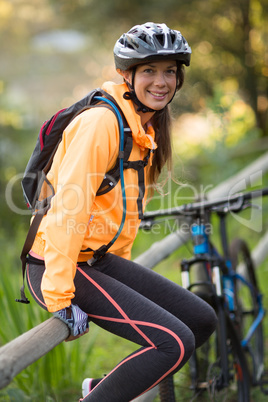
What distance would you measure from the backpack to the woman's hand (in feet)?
0.94

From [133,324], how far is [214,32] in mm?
7497

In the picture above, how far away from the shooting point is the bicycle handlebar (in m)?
2.78

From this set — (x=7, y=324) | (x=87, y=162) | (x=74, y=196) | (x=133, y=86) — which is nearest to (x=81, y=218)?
(x=74, y=196)

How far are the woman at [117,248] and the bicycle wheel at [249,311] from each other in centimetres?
112

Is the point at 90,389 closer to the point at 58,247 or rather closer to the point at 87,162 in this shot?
the point at 58,247

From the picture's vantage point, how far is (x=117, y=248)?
217 centimetres

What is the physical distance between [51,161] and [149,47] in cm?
61

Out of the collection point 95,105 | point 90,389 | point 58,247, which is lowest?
point 90,389

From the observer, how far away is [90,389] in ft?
6.62

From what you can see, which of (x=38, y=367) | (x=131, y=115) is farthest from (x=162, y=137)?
(x=38, y=367)

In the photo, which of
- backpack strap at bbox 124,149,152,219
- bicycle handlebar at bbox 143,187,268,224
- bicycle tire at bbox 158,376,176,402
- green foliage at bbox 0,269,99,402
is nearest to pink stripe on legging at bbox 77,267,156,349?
backpack strap at bbox 124,149,152,219

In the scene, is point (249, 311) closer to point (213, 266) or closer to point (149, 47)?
point (213, 266)

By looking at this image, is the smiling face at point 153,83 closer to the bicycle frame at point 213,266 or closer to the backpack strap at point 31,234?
the backpack strap at point 31,234

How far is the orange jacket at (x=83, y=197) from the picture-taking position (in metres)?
1.75
